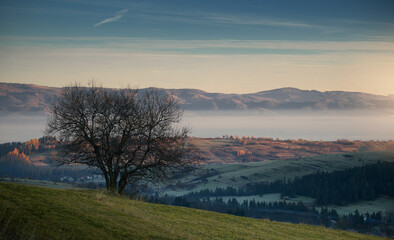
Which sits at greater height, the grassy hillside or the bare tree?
the bare tree

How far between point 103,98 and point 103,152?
5.95 meters

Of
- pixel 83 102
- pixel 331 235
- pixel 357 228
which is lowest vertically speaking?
pixel 357 228

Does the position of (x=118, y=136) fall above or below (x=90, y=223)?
above

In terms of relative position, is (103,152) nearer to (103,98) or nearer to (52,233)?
(103,98)

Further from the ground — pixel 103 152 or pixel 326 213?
pixel 103 152

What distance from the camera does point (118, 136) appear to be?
41938 millimetres

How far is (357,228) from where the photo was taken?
165m

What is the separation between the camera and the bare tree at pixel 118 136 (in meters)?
40.2

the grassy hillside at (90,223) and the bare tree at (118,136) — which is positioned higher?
the bare tree at (118,136)

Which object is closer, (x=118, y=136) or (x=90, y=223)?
(x=90, y=223)

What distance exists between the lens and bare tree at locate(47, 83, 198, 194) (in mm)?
40188

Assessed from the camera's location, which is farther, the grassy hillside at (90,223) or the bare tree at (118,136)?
the bare tree at (118,136)

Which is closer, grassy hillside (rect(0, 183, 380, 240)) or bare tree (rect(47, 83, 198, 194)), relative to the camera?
grassy hillside (rect(0, 183, 380, 240))

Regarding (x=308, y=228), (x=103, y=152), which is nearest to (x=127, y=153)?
(x=103, y=152)
